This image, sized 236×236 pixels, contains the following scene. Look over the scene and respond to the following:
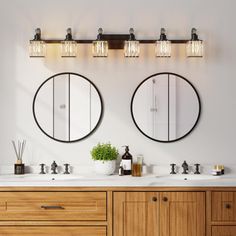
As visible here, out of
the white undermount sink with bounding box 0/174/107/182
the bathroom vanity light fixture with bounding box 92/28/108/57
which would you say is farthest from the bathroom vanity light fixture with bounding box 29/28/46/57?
the white undermount sink with bounding box 0/174/107/182

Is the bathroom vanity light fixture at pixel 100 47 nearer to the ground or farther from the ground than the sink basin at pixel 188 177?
farther from the ground

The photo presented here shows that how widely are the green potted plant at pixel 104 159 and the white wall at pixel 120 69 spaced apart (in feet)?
0.55

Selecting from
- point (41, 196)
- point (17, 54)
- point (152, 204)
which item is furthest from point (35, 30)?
point (152, 204)

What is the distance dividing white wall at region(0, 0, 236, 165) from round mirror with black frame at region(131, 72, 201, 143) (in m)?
0.06

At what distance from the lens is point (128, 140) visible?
4438 millimetres

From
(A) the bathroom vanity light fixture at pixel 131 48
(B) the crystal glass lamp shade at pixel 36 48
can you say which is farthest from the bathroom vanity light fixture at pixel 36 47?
(A) the bathroom vanity light fixture at pixel 131 48

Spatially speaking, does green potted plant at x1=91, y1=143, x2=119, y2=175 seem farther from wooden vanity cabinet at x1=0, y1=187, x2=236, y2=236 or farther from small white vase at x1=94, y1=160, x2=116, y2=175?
wooden vanity cabinet at x1=0, y1=187, x2=236, y2=236

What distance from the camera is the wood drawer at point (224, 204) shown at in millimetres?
3891

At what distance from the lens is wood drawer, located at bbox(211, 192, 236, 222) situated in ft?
12.8

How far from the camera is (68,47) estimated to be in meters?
4.31

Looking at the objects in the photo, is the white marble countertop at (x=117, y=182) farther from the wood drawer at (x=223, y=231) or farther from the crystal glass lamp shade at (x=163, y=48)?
the crystal glass lamp shade at (x=163, y=48)

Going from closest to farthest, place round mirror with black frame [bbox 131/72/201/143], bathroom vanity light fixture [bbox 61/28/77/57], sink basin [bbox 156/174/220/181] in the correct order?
sink basin [bbox 156/174/220/181]
bathroom vanity light fixture [bbox 61/28/77/57]
round mirror with black frame [bbox 131/72/201/143]

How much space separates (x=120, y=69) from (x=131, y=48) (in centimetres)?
24

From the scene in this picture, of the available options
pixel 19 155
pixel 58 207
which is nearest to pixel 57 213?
pixel 58 207
